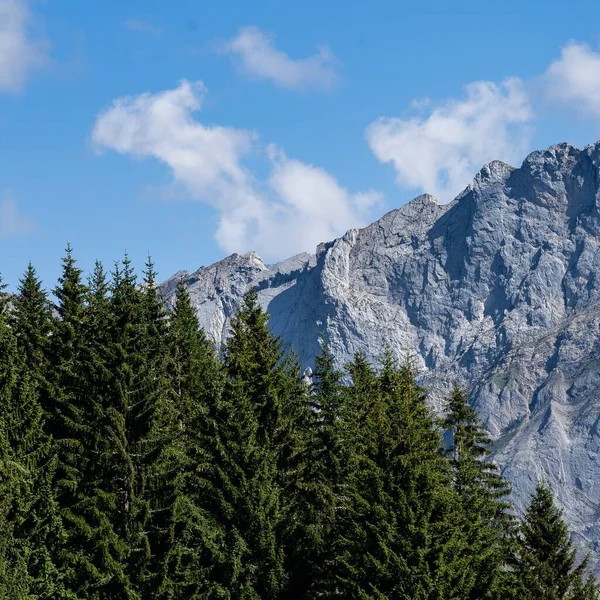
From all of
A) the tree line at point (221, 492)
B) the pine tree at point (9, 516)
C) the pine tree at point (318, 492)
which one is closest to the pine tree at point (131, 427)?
the tree line at point (221, 492)

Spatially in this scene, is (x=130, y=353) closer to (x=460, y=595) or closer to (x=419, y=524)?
(x=419, y=524)

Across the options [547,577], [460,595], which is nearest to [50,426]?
[460,595]

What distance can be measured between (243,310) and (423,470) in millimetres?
15924

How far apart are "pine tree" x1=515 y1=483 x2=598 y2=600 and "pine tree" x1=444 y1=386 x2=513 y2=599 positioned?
36.4 inches

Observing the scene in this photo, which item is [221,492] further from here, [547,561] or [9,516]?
[547,561]

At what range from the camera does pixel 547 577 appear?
3812cm

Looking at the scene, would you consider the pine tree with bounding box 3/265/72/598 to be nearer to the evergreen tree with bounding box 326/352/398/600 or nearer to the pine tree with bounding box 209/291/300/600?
the pine tree with bounding box 209/291/300/600

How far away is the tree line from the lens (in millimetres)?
30219

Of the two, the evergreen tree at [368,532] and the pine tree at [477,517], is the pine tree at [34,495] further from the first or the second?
the pine tree at [477,517]

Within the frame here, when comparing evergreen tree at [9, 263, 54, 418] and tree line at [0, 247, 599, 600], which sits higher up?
evergreen tree at [9, 263, 54, 418]

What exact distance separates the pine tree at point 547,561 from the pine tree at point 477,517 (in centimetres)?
92

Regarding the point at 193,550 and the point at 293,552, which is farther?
the point at 293,552

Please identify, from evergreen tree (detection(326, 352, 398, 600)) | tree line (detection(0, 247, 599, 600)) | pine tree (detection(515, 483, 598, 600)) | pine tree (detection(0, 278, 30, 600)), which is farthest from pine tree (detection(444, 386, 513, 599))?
pine tree (detection(0, 278, 30, 600))

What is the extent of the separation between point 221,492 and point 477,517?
11465 mm
